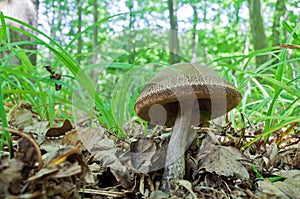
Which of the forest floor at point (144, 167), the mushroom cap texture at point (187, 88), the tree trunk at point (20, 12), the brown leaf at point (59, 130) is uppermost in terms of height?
the tree trunk at point (20, 12)

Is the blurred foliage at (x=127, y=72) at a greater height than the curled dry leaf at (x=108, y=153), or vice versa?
the blurred foliage at (x=127, y=72)

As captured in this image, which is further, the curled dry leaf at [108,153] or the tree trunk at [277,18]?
the tree trunk at [277,18]

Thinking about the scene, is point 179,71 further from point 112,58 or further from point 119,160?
point 112,58

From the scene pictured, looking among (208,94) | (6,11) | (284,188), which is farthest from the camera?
(6,11)

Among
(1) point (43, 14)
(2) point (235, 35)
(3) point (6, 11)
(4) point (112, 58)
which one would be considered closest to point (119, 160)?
(4) point (112, 58)

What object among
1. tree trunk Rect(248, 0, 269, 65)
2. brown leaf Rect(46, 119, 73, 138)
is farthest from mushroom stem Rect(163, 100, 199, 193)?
tree trunk Rect(248, 0, 269, 65)

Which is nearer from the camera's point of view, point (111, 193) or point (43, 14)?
point (111, 193)

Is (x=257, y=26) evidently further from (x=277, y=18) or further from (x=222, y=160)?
(x=222, y=160)

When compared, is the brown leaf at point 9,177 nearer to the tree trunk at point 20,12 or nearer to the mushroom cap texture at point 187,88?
the mushroom cap texture at point 187,88

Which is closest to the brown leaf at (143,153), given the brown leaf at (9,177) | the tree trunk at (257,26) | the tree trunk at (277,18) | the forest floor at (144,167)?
the forest floor at (144,167)
